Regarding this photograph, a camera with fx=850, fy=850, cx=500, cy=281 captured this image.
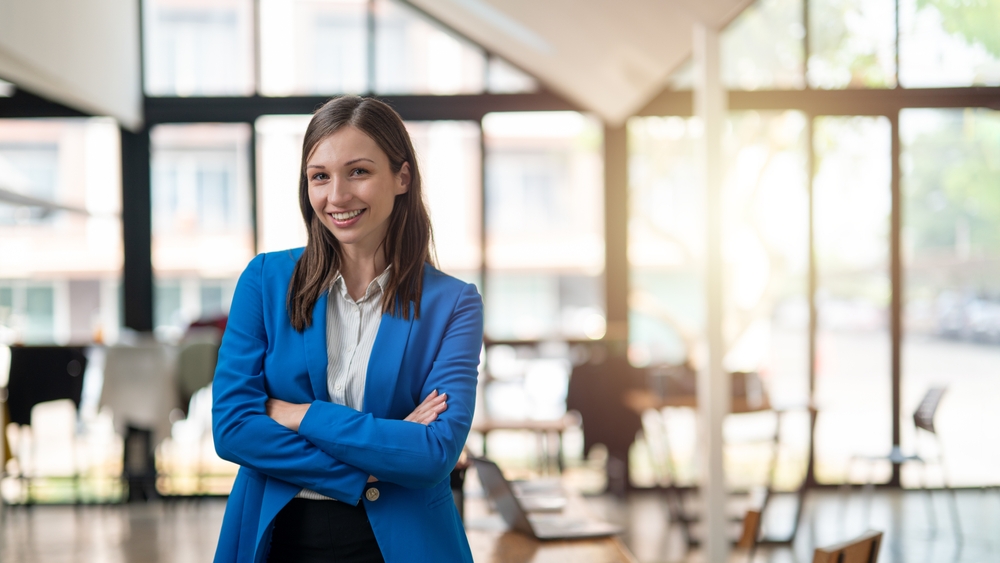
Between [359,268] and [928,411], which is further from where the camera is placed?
[928,411]

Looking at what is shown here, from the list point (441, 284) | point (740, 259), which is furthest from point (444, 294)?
point (740, 259)

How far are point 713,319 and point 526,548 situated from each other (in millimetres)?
2003

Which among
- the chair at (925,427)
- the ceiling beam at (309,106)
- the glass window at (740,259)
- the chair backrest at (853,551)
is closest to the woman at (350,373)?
the chair backrest at (853,551)

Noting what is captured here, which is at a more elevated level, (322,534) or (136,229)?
(136,229)

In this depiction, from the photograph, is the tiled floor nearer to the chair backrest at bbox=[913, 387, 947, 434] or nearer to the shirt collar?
the chair backrest at bbox=[913, 387, 947, 434]

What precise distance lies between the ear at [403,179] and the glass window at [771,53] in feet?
17.0

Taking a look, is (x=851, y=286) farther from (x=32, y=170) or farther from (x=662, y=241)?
(x=32, y=170)

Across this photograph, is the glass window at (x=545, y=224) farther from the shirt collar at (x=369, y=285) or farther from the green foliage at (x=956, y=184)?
the shirt collar at (x=369, y=285)

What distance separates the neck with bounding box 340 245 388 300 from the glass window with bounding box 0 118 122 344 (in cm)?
522

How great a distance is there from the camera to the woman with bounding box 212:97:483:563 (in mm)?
1245

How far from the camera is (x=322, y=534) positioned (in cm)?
125

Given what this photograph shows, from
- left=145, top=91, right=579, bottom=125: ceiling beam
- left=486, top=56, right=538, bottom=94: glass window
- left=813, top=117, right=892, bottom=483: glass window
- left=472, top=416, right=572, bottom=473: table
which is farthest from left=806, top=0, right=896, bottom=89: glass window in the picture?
left=472, top=416, right=572, bottom=473: table

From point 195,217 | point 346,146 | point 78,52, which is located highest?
point 78,52

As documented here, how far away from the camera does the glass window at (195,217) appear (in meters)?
6.26
